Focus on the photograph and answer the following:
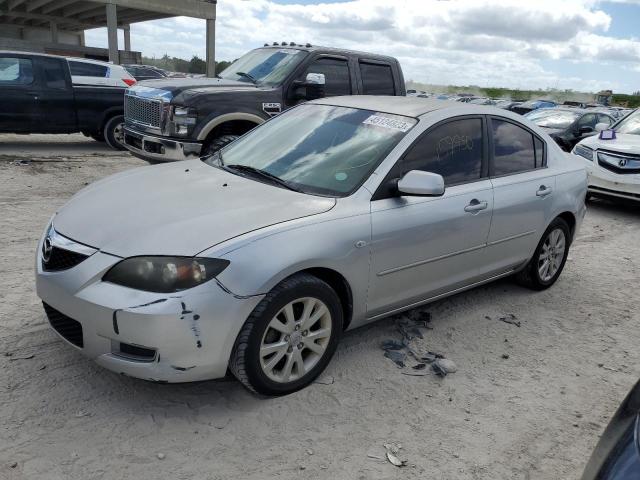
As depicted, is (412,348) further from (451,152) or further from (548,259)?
(548,259)

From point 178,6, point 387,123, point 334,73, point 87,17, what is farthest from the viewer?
point 87,17

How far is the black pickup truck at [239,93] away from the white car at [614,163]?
335 cm

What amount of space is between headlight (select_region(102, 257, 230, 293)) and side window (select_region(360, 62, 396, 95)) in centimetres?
600

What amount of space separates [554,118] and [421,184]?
1137cm

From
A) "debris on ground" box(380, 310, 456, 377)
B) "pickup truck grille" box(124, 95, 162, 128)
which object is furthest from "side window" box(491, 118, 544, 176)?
"pickup truck grille" box(124, 95, 162, 128)

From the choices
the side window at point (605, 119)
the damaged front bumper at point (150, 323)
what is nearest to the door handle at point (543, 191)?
the damaged front bumper at point (150, 323)

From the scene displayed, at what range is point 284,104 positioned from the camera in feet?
24.9

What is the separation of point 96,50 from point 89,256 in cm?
3805

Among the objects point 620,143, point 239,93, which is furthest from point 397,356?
point 620,143

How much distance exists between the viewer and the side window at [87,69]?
34.5 ft

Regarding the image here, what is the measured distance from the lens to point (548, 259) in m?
5.02

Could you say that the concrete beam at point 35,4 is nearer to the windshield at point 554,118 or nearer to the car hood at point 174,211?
the windshield at point 554,118

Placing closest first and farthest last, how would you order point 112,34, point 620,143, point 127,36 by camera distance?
point 620,143 → point 112,34 → point 127,36

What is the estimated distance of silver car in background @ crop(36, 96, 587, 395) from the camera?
8.88 ft
